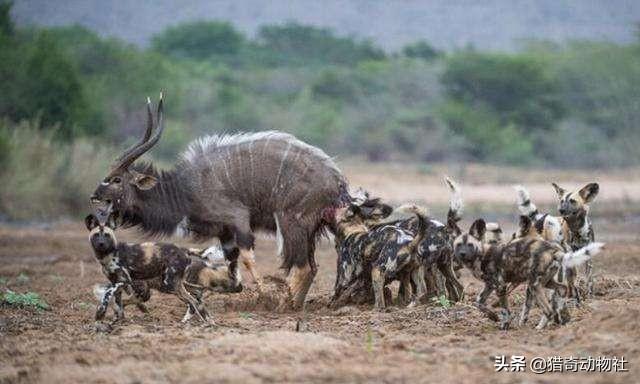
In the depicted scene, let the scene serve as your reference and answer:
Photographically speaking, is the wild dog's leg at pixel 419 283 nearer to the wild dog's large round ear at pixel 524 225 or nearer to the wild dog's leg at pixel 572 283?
the wild dog's leg at pixel 572 283

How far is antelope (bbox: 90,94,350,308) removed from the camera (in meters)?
11.9

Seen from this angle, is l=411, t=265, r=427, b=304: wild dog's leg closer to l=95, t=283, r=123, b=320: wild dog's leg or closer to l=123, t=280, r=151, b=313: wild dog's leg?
l=123, t=280, r=151, b=313: wild dog's leg

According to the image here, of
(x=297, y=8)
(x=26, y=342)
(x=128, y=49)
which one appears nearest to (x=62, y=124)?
(x=128, y=49)

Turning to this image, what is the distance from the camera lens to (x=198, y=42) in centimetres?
6900

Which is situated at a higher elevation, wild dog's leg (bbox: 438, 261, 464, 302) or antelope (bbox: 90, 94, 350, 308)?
antelope (bbox: 90, 94, 350, 308)

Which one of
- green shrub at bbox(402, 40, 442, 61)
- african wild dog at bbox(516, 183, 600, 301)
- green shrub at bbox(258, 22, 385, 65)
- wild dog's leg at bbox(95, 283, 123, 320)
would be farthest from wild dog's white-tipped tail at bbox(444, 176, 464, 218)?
green shrub at bbox(402, 40, 442, 61)

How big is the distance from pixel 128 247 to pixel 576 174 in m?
28.7

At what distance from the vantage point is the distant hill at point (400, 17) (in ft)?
316

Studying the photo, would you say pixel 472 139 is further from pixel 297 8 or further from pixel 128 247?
pixel 297 8

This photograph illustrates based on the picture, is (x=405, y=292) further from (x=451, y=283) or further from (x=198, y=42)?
(x=198, y=42)

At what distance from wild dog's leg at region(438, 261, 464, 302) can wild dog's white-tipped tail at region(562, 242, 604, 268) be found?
6.59ft

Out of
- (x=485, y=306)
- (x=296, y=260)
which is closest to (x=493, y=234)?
(x=485, y=306)

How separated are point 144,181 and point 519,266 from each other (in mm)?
3981

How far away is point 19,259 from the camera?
59.2ft
